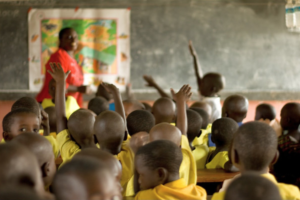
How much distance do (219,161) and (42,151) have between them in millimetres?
1384

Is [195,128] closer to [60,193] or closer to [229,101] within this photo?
[229,101]

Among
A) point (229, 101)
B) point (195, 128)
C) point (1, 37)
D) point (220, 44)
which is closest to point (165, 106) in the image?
point (195, 128)

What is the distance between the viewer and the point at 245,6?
611 centimetres

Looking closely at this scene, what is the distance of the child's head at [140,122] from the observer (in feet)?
8.26

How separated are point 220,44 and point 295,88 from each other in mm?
1494

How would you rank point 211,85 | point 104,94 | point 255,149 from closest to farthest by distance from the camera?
point 255,149 < point 104,94 < point 211,85

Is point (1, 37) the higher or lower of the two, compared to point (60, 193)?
higher

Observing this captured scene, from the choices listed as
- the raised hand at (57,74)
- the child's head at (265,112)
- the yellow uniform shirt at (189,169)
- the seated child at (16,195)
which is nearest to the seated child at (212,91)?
the child's head at (265,112)

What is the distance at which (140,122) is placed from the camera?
252 centimetres

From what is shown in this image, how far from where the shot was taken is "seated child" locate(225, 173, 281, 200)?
2.89 feet

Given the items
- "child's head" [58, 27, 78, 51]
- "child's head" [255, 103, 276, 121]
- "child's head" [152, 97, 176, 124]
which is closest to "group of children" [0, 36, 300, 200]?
"child's head" [152, 97, 176, 124]

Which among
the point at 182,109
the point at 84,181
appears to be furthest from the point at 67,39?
the point at 84,181

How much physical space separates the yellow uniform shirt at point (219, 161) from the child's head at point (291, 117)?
0.95 m

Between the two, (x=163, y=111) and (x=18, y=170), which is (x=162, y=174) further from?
(x=163, y=111)
